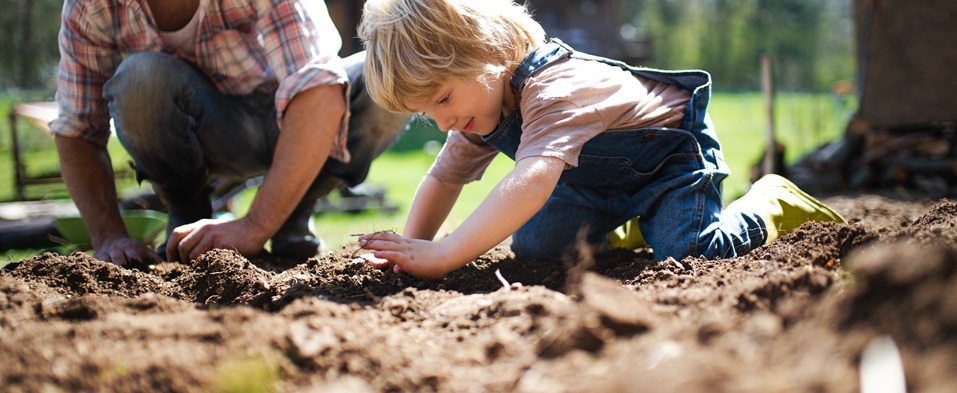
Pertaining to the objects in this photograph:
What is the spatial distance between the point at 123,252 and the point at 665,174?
1.91m

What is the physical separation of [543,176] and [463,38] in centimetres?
54

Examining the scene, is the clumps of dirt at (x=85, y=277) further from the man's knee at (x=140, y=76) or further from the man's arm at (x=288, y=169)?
the man's knee at (x=140, y=76)

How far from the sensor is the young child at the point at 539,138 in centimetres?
212

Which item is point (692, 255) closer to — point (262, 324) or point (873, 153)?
point (262, 324)

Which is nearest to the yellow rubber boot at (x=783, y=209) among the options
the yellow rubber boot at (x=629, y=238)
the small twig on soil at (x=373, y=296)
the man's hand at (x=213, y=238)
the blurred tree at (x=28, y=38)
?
the yellow rubber boot at (x=629, y=238)

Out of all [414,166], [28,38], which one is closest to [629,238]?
[414,166]

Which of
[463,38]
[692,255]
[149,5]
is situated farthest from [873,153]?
[149,5]

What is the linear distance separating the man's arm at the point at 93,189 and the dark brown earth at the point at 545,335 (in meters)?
0.75

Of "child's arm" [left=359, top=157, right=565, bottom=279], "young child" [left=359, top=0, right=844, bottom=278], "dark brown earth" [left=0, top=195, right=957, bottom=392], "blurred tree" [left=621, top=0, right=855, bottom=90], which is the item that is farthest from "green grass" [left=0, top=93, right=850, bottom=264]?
"blurred tree" [left=621, top=0, right=855, bottom=90]

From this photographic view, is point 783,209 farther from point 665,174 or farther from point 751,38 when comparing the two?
point 751,38

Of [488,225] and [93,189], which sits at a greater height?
[488,225]

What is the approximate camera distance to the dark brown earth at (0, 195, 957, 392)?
103 cm

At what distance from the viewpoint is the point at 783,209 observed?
2752mm

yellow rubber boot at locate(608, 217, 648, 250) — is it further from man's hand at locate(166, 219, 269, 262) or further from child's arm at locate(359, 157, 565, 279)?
man's hand at locate(166, 219, 269, 262)
